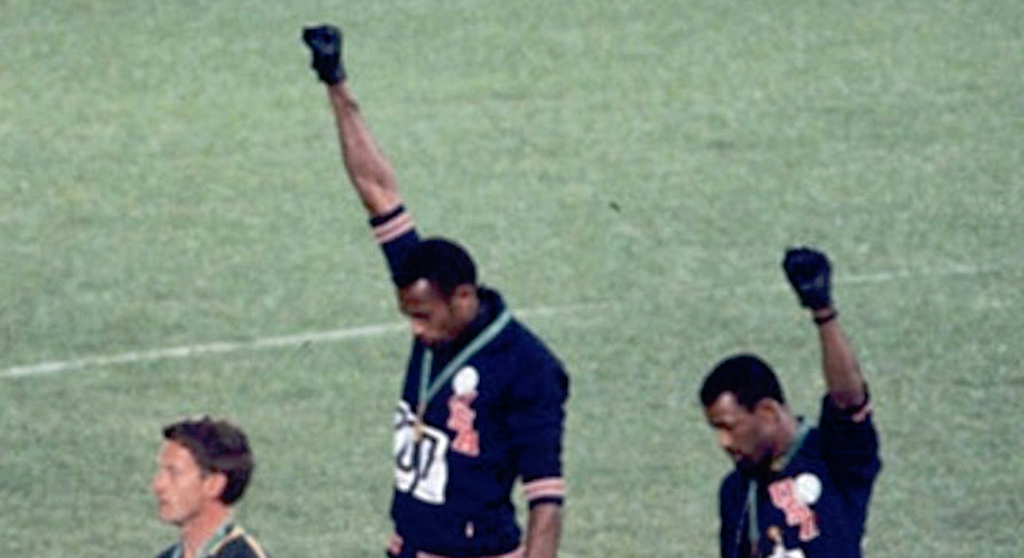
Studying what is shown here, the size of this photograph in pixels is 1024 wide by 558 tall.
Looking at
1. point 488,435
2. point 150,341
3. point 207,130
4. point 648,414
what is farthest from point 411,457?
point 207,130

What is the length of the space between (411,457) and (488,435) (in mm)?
309

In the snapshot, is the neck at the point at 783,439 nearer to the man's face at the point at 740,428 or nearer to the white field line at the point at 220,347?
the man's face at the point at 740,428

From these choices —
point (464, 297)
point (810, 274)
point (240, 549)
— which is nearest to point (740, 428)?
point (810, 274)

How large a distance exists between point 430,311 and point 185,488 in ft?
3.92

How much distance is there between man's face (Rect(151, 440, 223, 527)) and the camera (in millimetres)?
10922

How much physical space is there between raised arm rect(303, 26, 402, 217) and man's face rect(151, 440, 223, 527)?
185 centimetres

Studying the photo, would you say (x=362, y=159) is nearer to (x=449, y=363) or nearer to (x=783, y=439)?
(x=449, y=363)

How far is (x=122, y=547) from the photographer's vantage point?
15453mm

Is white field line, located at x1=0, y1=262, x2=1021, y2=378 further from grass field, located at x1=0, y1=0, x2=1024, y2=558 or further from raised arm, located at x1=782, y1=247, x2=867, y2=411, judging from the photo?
raised arm, located at x1=782, y1=247, x2=867, y2=411

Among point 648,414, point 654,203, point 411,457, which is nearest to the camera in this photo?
point 411,457

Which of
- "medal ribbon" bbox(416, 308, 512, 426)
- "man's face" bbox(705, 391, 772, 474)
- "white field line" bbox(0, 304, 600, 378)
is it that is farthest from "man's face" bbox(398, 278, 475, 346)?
"white field line" bbox(0, 304, 600, 378)

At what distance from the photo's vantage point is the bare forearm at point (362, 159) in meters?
12.6

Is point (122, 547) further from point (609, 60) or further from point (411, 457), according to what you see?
point (609, 60)

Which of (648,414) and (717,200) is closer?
(648,414)
